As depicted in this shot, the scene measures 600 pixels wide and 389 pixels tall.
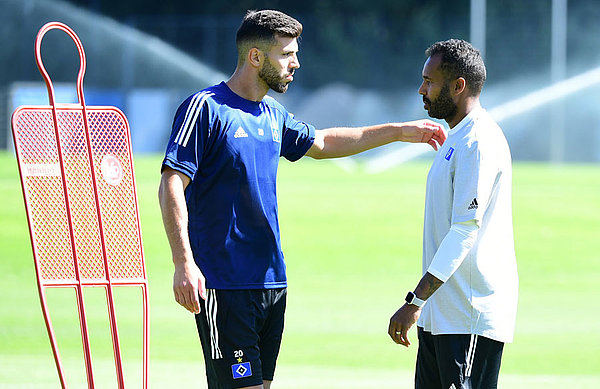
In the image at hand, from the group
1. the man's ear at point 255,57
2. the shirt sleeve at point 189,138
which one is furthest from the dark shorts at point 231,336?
the man's ear at point 255,57

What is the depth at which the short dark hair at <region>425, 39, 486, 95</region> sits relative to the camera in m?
4.78

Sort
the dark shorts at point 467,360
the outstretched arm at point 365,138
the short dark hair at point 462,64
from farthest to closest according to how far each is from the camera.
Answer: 1. the outstretched arm at point 365,138
2. the short dark hair at point 462,64
3. the dark shorts at point 467,360

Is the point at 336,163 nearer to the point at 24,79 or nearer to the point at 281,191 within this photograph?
the point at 281,191

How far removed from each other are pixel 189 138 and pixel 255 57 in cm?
60

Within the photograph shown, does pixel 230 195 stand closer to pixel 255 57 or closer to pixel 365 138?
pixel 255 57

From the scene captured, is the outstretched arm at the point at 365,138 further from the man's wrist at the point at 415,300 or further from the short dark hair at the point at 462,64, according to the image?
the man's wrist at the point at 415,300

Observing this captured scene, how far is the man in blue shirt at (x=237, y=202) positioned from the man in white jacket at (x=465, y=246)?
0.77 metres

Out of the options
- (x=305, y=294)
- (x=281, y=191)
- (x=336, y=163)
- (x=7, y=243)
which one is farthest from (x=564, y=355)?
(x=336, y=163)

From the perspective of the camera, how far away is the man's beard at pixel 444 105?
481 cm

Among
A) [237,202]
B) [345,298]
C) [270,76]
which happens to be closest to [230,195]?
[237,202]

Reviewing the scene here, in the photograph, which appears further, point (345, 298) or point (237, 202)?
point (345, 298)

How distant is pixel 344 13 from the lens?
44.7m

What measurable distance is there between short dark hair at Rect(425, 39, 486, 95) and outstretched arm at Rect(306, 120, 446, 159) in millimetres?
1078

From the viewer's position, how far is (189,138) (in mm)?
4891
